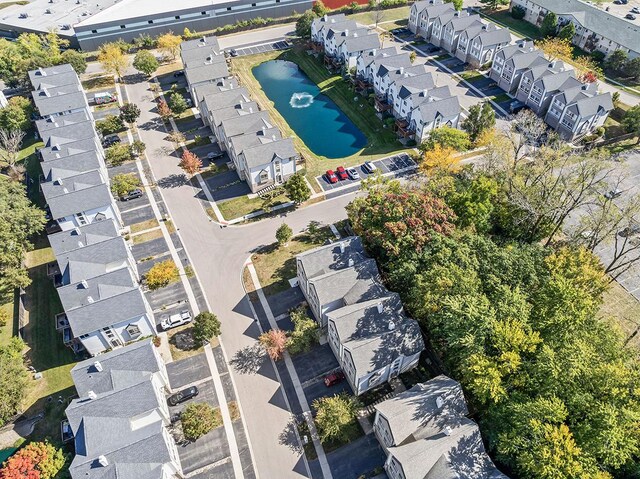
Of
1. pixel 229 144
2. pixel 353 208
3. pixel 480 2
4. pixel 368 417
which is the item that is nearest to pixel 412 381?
pixel 368 417

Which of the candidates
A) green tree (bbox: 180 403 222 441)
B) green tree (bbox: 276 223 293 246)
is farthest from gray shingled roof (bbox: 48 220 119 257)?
green tree (bbox: 180 403 222 441)

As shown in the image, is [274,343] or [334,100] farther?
[334,100]

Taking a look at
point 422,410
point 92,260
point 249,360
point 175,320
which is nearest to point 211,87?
point 92,260

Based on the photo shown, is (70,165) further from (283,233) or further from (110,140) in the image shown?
(283,233)

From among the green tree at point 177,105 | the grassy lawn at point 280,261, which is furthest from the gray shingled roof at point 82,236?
the green tree at point 177,105

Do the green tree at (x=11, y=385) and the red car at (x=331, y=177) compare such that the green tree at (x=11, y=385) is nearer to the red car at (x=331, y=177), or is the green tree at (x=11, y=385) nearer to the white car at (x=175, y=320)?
the white car at (x=175, y=320)

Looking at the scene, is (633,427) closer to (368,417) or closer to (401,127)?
(368,417)
